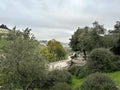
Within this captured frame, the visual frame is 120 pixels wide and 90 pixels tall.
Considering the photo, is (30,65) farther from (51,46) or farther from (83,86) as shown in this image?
(51,46)

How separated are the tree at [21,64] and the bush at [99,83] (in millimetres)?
7376

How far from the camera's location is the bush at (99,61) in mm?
69812

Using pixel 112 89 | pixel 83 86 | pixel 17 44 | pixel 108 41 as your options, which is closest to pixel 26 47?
pixel 17 44

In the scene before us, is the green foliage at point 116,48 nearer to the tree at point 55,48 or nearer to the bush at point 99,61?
the bush at point 99,61

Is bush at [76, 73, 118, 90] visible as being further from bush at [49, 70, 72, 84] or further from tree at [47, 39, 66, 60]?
tree at [47, 39, 66, 60]

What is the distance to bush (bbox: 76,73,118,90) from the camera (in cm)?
4795

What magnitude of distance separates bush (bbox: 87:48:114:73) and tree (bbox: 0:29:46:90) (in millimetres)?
20716

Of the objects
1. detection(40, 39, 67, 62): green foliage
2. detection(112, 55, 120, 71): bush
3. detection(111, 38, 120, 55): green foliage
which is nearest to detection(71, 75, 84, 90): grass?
detection(112, 55, 120, 71): bush

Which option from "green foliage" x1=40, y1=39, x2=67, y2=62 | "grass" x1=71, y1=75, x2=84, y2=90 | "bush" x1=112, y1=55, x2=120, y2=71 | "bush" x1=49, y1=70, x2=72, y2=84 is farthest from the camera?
"green foliage" x1=40, y1=39, x2=67, y2=62

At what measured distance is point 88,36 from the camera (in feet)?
285

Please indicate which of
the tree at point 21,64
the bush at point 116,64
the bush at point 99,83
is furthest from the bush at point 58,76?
the bush at point 99,83

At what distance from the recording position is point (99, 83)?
49.0 meters

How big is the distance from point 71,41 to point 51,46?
1999 centimetres

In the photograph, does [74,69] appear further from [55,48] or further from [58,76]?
[55,48]
